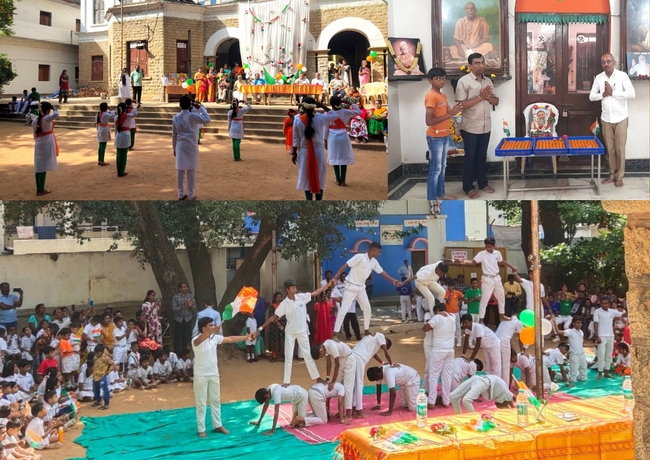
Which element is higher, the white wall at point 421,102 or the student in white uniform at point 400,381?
the white wall at point 421,102

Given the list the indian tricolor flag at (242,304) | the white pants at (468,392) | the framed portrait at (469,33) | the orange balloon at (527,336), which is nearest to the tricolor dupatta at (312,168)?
the framed portrait at (469,33)

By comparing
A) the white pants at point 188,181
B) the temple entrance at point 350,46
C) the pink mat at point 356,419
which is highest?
the temple entrance at point 350,46

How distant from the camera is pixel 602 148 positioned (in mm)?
6234

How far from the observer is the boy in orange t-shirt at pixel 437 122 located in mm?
6215

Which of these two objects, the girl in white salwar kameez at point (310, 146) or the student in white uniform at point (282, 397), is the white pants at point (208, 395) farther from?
the girl in white salwar kameez at point (310, 146)

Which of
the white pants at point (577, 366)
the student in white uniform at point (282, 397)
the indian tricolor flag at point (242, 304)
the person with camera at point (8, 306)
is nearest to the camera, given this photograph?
the person with camera at point (8, 306)

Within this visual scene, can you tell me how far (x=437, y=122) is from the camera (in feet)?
20.4

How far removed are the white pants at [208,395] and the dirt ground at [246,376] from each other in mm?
52

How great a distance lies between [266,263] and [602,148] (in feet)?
9.48

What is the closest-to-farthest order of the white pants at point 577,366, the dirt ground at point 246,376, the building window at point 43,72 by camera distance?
the building window at point 43,72
the dirt ground at point 246,376
the white pants at point 577,366

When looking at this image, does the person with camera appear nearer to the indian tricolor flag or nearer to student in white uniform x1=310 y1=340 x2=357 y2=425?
the indian tricolor flag

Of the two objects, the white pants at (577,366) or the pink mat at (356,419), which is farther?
the white pants at (577,366)

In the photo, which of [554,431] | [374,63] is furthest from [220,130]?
[554,431]

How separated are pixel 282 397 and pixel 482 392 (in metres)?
1.70
